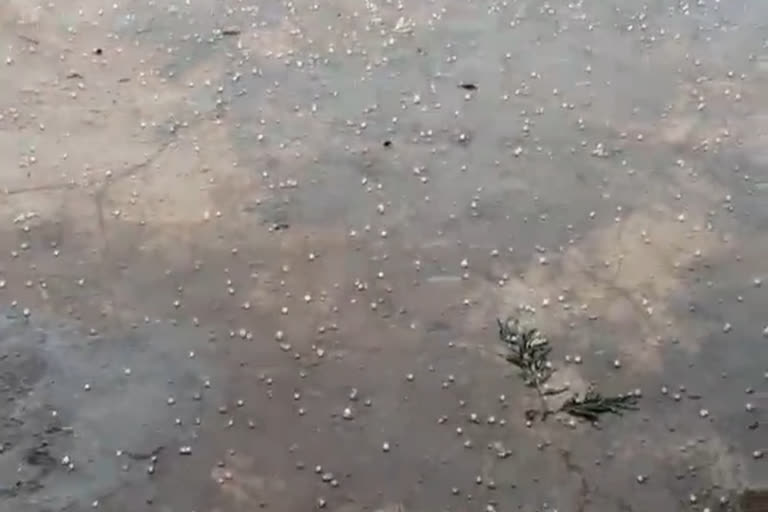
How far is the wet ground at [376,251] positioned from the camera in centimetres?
174

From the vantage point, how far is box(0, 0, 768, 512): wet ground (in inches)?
68.5

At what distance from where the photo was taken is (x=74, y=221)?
2.09 metres

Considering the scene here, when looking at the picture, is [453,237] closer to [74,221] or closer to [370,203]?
[370,203]

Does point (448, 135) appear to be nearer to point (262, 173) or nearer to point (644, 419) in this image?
point (262, 173)

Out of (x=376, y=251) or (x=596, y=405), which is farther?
(x=376, y=251)

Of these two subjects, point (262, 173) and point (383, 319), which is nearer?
point (383, 319)

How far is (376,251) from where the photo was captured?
6.73 feet

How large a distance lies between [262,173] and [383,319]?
433mm

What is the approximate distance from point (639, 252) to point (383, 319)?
0.49 meters

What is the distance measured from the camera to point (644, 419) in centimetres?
179

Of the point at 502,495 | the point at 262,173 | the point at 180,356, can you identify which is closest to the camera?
the point at 502,495

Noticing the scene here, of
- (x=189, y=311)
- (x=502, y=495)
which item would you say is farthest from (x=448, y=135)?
(x=502, y=495)

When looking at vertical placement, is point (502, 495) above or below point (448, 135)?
below

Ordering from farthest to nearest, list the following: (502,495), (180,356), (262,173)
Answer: (262,173), (180,356), (502,495)
